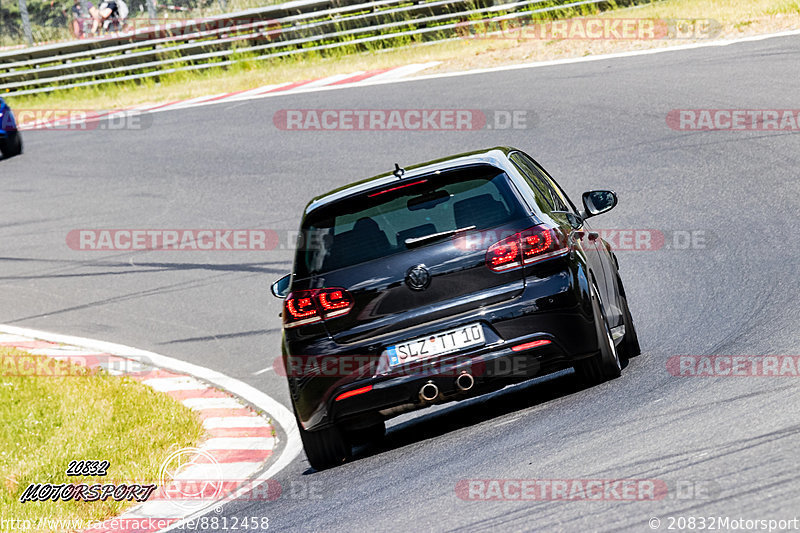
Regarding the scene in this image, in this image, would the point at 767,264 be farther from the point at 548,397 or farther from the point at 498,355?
the point at 498,355

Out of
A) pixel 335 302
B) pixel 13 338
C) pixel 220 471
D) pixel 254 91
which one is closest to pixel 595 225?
pixel 220 471

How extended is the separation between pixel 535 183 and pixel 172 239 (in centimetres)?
836

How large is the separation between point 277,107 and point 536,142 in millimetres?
6249

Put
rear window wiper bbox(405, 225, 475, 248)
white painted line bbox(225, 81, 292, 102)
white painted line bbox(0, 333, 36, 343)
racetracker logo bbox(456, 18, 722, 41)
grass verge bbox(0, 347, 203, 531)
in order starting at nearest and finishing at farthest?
rear window wiper bbox(405, 225, 475, 248) < grass verge bbox(0, 347, 203, 531) < white painted line bbox(0, 333, 36, 343) < racetracker logo bbox(456, 18, 722, 41) < white painted line bbox(225, 81, 292, 102)

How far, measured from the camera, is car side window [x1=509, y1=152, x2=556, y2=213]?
23.9ft

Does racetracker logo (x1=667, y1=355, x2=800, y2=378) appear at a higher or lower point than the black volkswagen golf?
lower

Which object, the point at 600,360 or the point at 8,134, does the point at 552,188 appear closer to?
the point at 600,360

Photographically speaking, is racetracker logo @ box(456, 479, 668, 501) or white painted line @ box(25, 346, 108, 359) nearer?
racetracker logo @ box(456, 479, 668, 501)

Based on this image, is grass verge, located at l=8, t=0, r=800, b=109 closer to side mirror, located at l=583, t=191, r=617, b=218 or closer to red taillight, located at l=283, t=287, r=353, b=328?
side mirror, located at l=583, t=191, r=617, b=218

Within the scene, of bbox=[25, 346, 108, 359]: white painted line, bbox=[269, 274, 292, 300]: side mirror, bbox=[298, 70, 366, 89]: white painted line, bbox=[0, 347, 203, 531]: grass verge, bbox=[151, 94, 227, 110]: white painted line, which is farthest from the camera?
bbox=[151, 94, 227, 110]: white painted line

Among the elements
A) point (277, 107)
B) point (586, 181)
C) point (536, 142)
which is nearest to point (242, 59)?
point (277, 107)

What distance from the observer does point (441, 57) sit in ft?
71.7

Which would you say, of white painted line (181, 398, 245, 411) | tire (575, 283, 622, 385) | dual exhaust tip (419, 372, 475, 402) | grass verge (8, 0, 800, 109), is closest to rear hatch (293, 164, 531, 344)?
dual exhaust tip (419, 372, 475, 402)

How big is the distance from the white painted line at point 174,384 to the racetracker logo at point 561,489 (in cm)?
519
